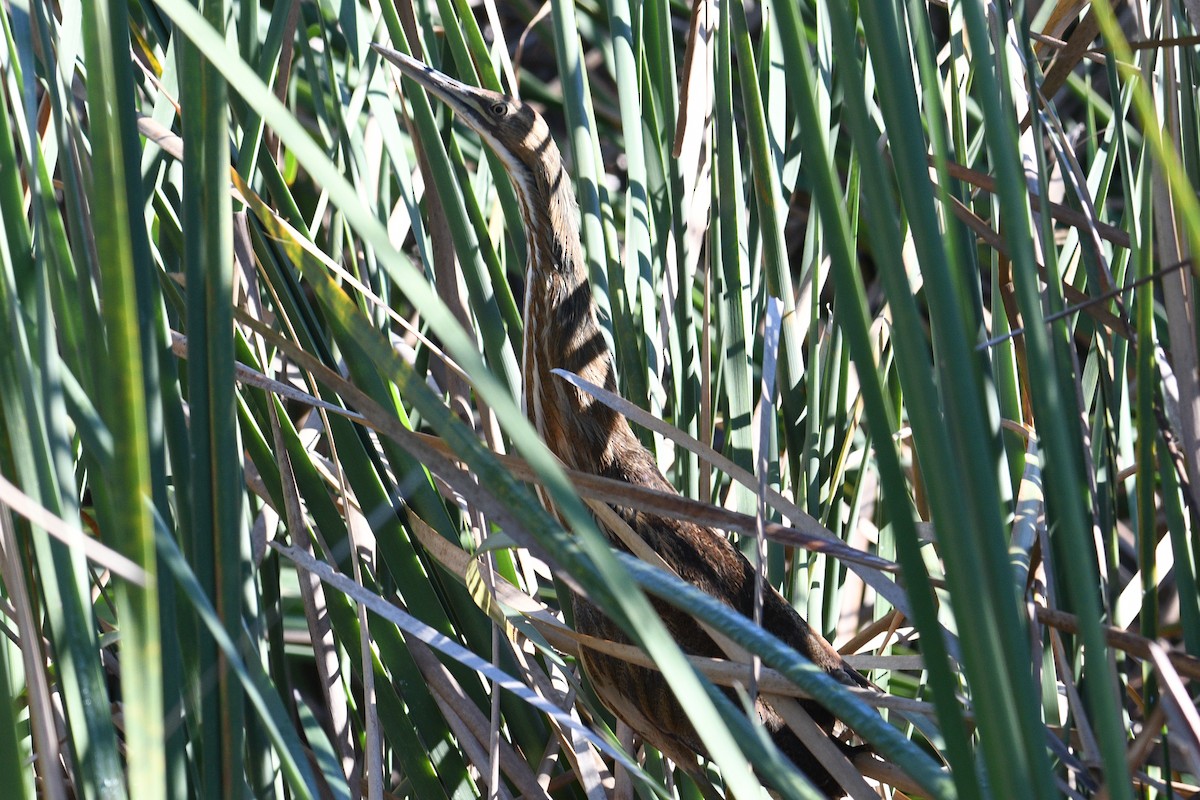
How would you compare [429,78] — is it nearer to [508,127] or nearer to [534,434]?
[508,127]

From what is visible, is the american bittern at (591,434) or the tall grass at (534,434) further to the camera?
the american bittern at (591,434)

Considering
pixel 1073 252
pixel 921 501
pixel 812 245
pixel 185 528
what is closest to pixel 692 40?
pixel 812 245

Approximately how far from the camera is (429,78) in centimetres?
101

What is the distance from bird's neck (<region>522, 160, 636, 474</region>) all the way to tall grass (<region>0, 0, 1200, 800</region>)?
0.03 m

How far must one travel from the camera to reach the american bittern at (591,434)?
39.5 inches

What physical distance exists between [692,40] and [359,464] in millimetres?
553

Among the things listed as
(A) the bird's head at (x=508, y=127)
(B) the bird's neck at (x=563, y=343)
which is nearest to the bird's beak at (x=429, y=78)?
(A) the bird's head at (x=508, y=127)

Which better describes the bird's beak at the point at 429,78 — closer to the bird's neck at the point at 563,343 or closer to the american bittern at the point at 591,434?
the american bittern at the point at 591,434

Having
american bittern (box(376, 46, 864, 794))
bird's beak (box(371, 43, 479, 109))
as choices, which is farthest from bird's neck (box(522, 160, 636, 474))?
bird's beak (box(371, 43, 479, 109))

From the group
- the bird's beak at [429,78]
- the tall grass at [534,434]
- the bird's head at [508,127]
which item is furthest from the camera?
the bird's head at [508,127]

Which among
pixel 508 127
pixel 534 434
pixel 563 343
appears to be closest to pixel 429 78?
pixel 508 127

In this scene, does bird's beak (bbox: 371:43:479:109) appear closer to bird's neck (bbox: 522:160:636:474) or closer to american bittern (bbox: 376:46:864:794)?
american bittern (bbox: 376:46:864:794)

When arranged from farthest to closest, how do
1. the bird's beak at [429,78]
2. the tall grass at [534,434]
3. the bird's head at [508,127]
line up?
1. the bird's head at [508,127]
2. the bird's beak at [429,78]
3. the tall grass at [534,434]

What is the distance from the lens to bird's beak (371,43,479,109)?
96 cm
